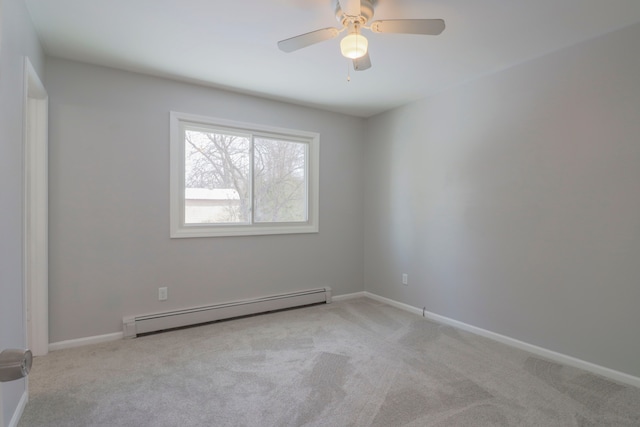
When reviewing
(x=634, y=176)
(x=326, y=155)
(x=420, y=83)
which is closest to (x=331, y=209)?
(x=326, y=155)

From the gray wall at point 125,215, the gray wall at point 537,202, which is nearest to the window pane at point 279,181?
the gray wall at point 125,215

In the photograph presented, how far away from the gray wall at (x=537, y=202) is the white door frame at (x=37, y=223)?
3.46 m

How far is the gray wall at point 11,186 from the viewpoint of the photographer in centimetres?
161

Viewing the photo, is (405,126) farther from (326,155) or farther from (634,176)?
(634,176)

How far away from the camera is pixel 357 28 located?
1981 mm

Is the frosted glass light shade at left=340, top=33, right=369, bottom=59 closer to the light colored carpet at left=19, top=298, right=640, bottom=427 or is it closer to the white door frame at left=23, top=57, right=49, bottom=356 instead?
the light colored carpet at left=19, top=298, right=640, bottom=427

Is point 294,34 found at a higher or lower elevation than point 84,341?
higher

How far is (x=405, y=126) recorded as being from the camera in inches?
153

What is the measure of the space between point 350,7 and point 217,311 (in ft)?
9.68

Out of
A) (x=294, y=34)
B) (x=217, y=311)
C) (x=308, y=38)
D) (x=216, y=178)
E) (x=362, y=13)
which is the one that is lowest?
(x=217, y=311)

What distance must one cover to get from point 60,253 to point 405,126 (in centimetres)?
367

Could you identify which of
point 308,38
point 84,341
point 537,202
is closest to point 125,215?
point 84,341

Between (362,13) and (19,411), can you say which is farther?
(362,13)

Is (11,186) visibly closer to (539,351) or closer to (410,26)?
(410,26)
